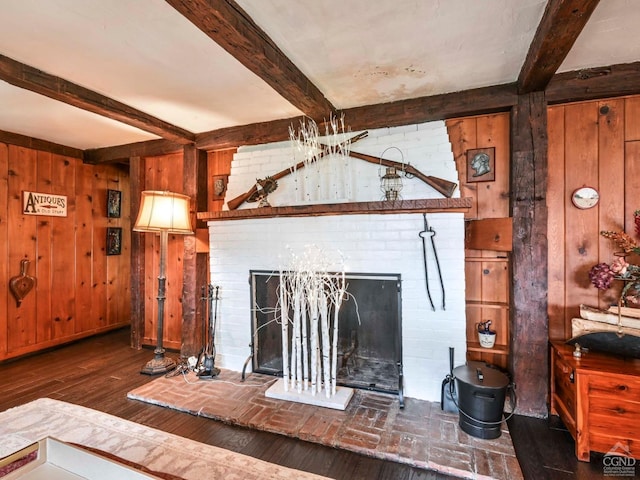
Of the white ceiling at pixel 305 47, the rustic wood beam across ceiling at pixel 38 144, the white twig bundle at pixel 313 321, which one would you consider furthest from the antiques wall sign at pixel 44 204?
the white twig bundle at pixel 313 321

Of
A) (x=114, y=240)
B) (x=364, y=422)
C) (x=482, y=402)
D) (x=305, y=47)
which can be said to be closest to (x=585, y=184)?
(x=482, y=402)

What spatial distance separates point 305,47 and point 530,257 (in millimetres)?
2004

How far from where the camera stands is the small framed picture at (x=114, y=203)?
428 centimetres

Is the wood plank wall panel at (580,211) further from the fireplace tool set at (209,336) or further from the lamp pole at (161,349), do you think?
the lamp pole at (161,349)

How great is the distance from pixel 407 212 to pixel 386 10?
1.31 m

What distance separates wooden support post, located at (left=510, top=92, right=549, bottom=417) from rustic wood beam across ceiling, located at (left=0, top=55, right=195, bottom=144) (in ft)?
9.65

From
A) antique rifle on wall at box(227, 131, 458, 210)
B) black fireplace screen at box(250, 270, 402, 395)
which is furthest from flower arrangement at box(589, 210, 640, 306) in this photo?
black fireplace screen at box(250, 270, 402, 395)

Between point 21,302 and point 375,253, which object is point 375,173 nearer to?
point 375,253

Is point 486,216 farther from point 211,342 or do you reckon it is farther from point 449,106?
point 211,342

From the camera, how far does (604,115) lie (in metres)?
2.21

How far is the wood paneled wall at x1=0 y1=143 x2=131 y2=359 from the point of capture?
10.8 ft

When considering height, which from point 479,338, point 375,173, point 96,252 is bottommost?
point 479,338

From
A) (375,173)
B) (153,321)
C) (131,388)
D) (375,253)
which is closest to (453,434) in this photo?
(375,253)

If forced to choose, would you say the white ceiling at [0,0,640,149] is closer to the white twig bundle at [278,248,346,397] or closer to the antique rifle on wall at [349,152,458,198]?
the antique rifle on wall at [349,152,458,198]
